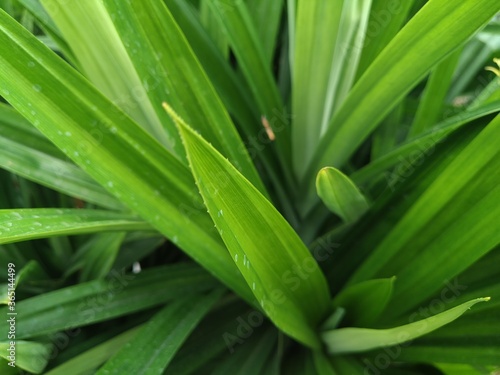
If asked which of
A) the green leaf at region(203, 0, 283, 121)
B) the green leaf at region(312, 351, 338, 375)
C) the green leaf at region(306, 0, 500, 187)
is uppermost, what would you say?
the green leaf at region(203, 0, 283, 121)

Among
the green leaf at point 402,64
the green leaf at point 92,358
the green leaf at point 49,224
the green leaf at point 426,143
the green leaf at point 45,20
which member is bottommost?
the green leaf at point 426,143

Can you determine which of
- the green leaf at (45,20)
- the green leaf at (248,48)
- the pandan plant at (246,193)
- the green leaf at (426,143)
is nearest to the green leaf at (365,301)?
the pandan plant at (246,193)

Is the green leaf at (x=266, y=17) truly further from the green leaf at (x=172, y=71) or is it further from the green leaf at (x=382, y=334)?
the green leaf at (x=382, y=334)

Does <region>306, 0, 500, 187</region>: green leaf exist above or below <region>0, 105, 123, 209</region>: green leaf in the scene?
below

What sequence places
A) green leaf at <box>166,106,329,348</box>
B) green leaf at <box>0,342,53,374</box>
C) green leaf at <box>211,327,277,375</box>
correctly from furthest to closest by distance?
green leaf at <box>211,327,277,375</box> → green leaf at <box>0,342,53,374</box> → green leaf at <box>166,106,329,348</box>

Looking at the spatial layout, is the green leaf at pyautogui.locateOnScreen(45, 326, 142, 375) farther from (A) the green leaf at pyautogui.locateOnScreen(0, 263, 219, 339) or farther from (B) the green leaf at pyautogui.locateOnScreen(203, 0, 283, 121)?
(B) the green leaf at pyautogui.locateOnScreen(203, 0, 283, 121)

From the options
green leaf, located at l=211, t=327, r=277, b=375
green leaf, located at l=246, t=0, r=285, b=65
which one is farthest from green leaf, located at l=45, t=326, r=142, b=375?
green leaf, located at l=246, t=0, r=285, b=65

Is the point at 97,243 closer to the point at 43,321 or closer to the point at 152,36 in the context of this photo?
the point at 43,321

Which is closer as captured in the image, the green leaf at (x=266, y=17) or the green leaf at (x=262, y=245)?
the green leaf at (x=262, y=245)

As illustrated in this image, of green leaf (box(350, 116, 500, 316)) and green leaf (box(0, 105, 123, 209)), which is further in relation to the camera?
green leaf (box(0, 105, 123, 209))
